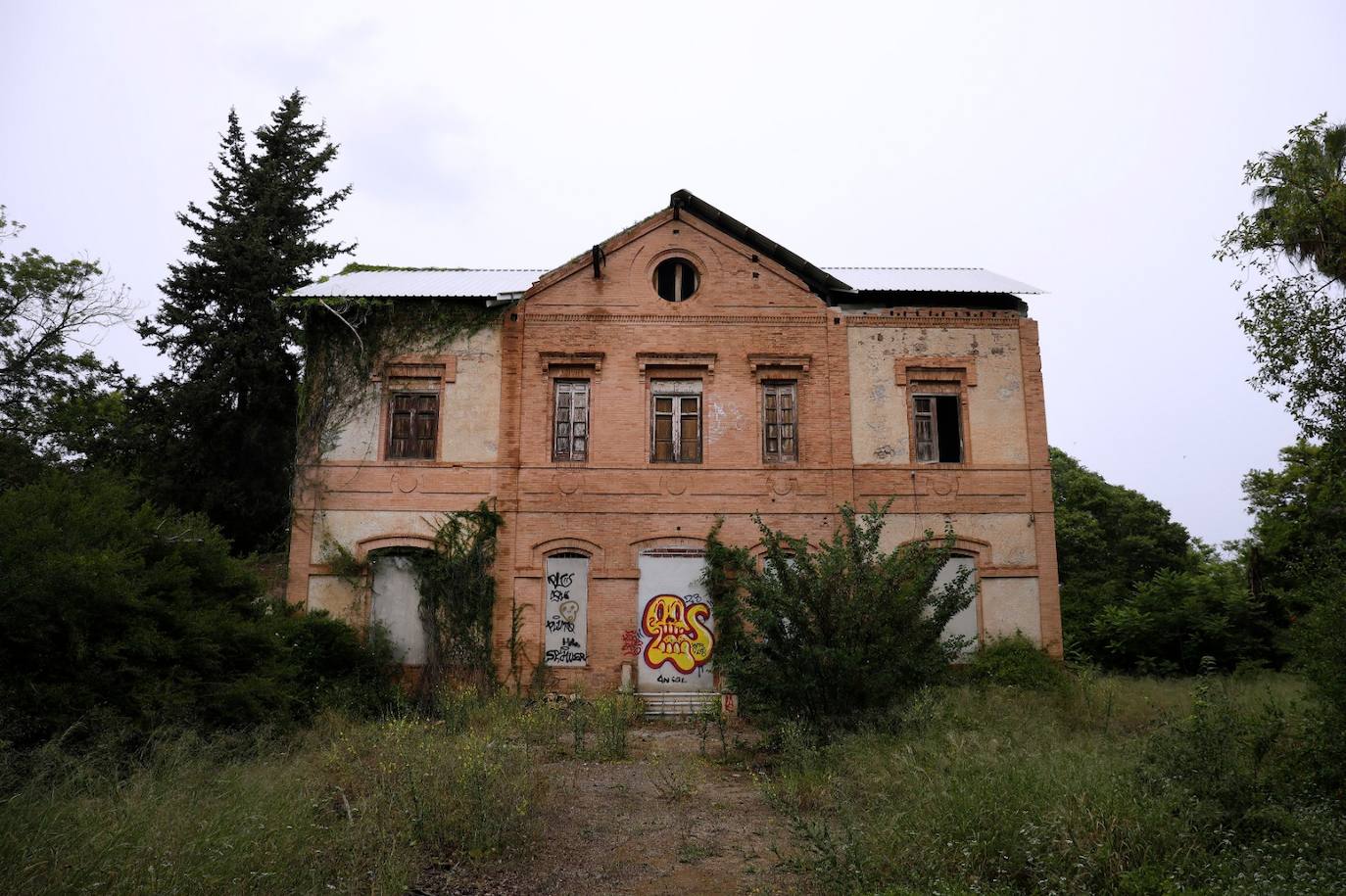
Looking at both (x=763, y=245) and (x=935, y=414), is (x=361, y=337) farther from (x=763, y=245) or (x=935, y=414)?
(x=935, y=414)

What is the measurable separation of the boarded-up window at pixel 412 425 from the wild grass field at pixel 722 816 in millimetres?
6902

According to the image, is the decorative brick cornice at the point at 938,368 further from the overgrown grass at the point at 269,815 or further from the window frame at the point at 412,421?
the overgrown grass at the point at 269,815

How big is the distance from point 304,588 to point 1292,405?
50.9ft

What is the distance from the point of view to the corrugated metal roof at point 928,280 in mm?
16125

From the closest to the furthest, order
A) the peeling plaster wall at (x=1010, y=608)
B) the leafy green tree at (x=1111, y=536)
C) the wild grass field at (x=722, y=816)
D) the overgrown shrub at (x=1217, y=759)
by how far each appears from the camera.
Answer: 1. the wild grass field at (x=722, y=816)
2. the overgrown shrub at (x=1217, y=759)
3. the peeling plaster wall at (x=1010, y=608)
4. the leafy green tree at (x=1111, y=536)

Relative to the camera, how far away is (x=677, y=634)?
1476 centimetres

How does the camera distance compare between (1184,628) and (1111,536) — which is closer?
(1184,628)

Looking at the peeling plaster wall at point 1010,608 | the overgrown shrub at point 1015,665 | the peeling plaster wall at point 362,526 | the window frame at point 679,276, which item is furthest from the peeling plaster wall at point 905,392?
the peeling plaster wall at point 362,526

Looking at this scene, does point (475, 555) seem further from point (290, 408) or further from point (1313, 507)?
point (1313, 507)

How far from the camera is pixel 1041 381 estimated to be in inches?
624

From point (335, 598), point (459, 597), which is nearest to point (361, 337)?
point (335, 598)

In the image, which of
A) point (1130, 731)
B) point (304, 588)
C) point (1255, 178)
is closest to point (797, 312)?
point (1255, 178)

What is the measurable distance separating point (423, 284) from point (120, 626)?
9.69 metres

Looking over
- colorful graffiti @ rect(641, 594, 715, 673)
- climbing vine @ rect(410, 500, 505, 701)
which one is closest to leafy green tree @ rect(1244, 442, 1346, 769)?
colorful graffiti @ rect(641, 594, 715, 673)
